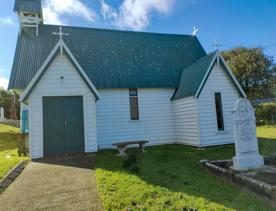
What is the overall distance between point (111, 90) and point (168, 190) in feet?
28.3

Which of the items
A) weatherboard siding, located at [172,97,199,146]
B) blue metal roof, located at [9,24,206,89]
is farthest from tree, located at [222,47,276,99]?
weatherboard siding, located at [172,97,199,146]

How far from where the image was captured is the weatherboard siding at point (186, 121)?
11.8 m

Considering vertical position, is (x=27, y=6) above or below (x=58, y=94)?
above

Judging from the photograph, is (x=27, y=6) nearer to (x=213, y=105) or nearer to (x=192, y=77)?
(x=192, y=77)

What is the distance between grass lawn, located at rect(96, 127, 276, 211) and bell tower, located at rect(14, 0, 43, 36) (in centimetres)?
1123

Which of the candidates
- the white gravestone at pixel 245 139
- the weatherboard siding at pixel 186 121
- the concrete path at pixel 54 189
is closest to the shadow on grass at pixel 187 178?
the concrete path at pixel 54 189

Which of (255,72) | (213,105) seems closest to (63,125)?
(213,105)

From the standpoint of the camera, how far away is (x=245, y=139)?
7.31m

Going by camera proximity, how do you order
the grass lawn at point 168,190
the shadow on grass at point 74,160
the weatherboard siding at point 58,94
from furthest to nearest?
the weatherboard siding at point 58,94 → the shadow on grass at point 74,160 → the grass lawn at point 168,190

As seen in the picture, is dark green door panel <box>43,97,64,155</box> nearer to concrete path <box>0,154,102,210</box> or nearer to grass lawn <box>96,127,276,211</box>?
concrete path <box>0,154,102,210</box>

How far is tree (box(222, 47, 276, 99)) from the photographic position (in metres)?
33.8

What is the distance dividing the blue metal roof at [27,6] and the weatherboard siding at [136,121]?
776 centimetres

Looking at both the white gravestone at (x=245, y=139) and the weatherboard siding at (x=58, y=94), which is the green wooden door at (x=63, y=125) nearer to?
the weatherboard siding at (x=58, y=94)

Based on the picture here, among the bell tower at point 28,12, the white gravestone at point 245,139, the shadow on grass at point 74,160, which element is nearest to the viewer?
the white gravestone at point 245,139
